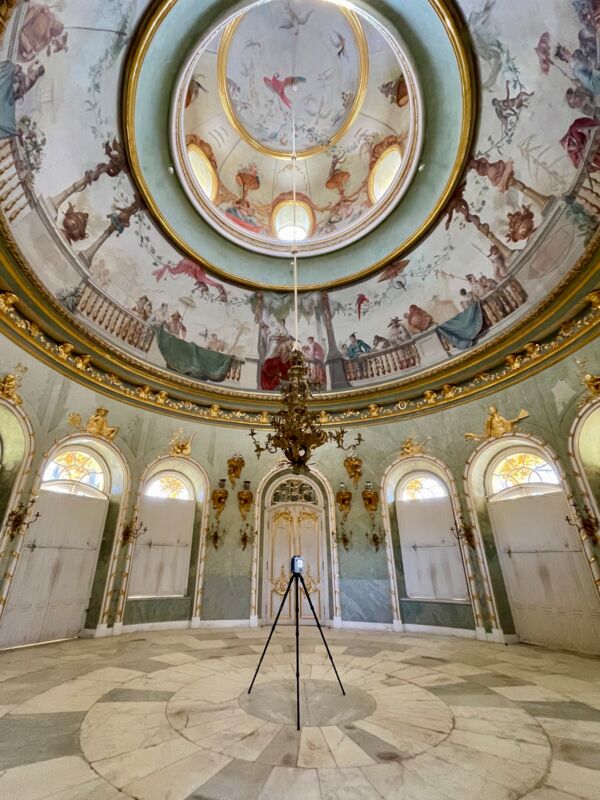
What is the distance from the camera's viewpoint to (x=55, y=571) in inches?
333

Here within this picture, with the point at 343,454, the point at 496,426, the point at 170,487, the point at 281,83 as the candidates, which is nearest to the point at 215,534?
the point at 170,487

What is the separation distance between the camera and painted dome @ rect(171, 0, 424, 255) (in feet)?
33.8

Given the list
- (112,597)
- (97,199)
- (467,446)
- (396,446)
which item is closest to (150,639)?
(112,597)

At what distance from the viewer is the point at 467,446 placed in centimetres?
992

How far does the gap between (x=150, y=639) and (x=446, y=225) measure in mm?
13354

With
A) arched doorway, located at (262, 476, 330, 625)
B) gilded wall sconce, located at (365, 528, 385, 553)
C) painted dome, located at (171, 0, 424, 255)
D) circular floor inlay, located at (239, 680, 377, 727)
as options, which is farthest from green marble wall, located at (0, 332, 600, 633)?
painted dome, located at (171, 0, 424, 255)

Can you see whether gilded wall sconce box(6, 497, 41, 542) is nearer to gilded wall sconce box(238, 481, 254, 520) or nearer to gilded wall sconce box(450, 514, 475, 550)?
gilded wall sconce box(238, 481, 254, 520)

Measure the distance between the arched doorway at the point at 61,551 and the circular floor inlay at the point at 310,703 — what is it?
6195 millimetres

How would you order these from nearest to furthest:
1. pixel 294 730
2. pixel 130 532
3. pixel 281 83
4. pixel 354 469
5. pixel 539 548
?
1. pixel 294 730
2. pixel 539 548
3. pixel 130 532
4. pixel 354 469
5. pixel 281 83

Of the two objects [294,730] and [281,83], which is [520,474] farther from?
[281,83]

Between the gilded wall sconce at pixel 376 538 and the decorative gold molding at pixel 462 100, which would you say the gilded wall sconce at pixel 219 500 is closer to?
the gilded wall sconce at pixel 376 538

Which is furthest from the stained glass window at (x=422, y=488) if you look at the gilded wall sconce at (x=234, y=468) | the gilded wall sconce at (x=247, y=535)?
the gilded wall sconce at (x=234, y=468)

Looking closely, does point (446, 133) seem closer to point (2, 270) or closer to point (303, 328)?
point (303, 328)

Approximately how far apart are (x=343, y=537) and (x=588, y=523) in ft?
19.9
